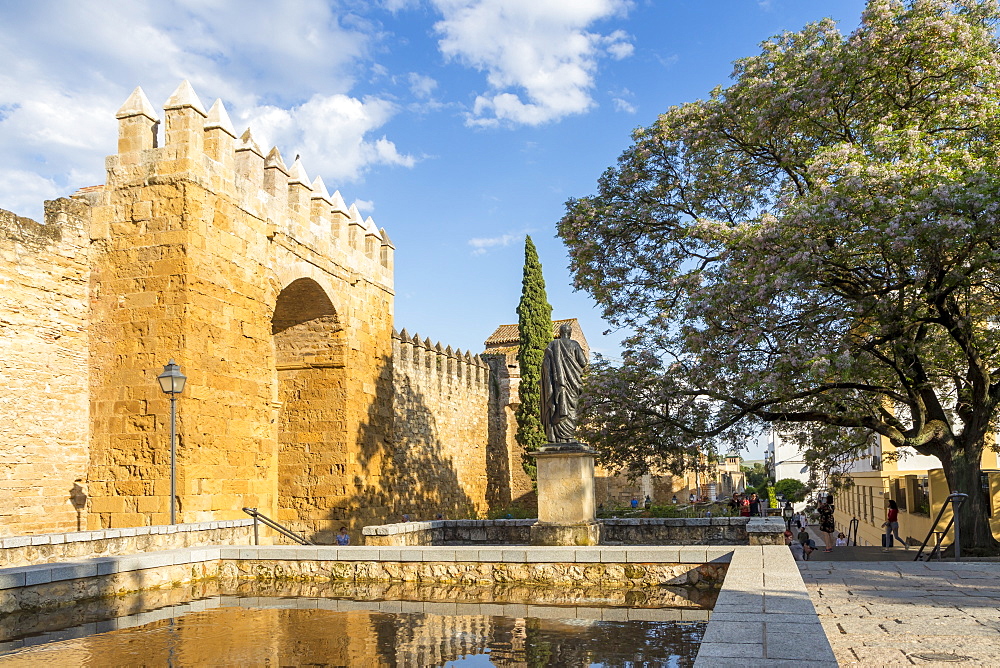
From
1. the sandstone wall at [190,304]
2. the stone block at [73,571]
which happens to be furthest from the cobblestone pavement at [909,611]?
the sandstone wall at [190,304]

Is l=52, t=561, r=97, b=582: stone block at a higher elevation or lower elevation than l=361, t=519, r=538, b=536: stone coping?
higher

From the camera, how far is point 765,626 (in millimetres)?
4266

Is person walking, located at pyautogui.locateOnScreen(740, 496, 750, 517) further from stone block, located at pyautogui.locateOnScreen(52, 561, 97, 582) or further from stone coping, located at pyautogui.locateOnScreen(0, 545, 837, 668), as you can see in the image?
stone block, located at pyautogui.locateOnScreen(52, 561, 97, 582)

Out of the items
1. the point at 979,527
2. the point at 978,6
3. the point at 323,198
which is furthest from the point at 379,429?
the point at 978,6

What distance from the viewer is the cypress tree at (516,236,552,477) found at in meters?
28.5

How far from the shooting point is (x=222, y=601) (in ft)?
24.3

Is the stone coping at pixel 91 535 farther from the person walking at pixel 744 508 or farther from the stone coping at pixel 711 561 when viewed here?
the person walking at pixel 744 508

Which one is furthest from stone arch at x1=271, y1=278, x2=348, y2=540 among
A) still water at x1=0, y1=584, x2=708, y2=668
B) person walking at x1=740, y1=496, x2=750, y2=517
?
person walking at x1=740, y1=496, x2=750, y2=517

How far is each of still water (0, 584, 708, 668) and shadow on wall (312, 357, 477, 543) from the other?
373 inches

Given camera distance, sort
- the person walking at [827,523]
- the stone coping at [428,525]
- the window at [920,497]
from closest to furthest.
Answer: the stone coping at [428,525], the person walking at [827,523], the window at [920,497]

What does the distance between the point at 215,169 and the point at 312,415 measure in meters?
6.18

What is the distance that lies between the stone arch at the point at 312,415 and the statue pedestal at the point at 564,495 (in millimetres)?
7339

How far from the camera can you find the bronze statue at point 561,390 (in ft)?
35.2

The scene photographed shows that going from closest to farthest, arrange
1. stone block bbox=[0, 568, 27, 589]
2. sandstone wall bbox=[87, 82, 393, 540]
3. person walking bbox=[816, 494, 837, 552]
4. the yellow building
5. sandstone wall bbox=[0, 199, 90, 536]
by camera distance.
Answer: stone block bbox=[0, 568, 27, 589] → sandstone wall bbox=[0, 199, 90, 536] → sandstone wall bbox=[87, 82, 393, 540] → the yellow building → person walking bbox=[816, 494, 837, 552]
